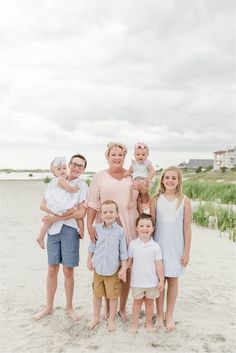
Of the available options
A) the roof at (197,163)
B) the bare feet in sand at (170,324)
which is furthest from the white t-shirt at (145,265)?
the roof at (197,163)

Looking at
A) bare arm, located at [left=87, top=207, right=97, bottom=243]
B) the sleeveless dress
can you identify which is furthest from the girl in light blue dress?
bare arm, located at [left=87, top=207, right=97, bottom=243]

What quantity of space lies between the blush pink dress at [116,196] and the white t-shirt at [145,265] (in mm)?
213

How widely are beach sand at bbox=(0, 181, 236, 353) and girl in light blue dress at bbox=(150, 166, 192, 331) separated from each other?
34 cm

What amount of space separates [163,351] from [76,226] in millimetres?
1441

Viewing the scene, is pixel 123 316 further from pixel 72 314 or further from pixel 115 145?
pixel 115 145

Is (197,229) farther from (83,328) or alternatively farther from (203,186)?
(203,186)

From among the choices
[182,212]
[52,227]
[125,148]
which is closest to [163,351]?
[182,212]

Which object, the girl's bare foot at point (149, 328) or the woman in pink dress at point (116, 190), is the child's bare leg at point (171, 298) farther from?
the woman in pink dress at point (116, 190)

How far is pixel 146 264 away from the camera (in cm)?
395

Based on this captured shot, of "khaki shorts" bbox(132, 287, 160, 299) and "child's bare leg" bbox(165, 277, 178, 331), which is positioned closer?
"khaki shorts" bbox(132, 287, 160, 299)

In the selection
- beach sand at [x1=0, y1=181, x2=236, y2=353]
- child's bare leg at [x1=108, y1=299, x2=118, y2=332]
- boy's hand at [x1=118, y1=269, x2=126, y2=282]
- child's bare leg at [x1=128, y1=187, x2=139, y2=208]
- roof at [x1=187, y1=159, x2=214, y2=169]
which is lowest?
beach sand at [x1=0, y1=181, x2=236, y2=353]

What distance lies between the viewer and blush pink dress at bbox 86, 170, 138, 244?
13.3ft

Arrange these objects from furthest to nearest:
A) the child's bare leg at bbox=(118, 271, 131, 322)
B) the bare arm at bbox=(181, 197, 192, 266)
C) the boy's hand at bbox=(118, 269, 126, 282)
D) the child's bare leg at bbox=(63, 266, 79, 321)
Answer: the child's bare leg at bbox=(63, 266, 79, 321), the child's bare leg at bbox=(118, 271, 131, 322), the bare arm at bbox=(181, 197, 192, 266), the boy's hand at bbox=(118, 269, 126, 282)

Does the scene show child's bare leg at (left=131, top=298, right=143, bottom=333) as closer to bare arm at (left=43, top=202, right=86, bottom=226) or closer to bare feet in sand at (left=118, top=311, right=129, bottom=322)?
bare feet in sand at (left=118, top=311, right=129, bottom=322)
